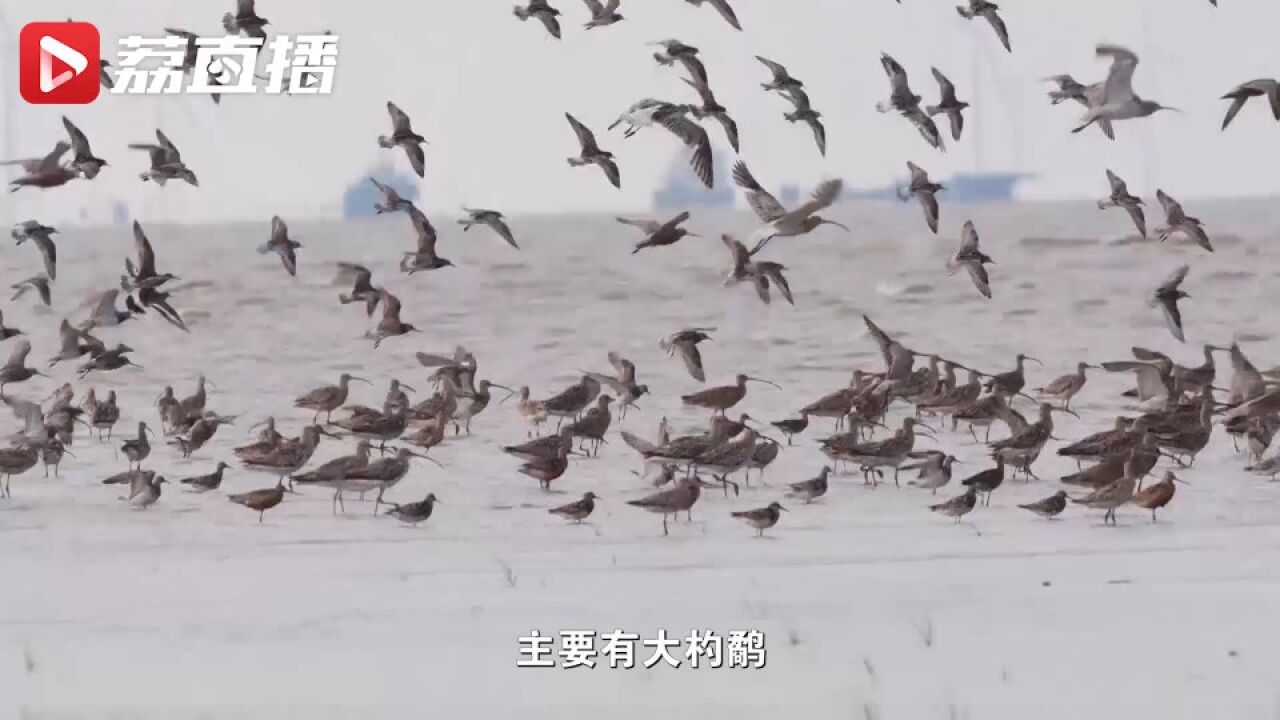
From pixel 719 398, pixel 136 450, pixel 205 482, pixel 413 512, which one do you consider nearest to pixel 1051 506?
pixel 413 512

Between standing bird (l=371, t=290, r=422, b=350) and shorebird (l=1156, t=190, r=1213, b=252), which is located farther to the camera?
standing bird (l=371, t=290, r=422, b=350)

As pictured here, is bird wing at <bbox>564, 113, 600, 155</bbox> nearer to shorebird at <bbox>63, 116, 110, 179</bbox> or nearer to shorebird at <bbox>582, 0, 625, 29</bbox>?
shorebird at <bbox>582, 0, 625, 29</bbox>

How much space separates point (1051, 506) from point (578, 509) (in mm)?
2541

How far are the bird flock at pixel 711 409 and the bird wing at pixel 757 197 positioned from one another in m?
0.02

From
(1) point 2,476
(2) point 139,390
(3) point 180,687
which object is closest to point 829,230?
(2) point 139,390

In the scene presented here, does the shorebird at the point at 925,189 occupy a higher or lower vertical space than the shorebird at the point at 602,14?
lower

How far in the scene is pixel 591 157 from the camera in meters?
15.4

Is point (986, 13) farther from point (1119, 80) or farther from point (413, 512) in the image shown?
point (413, 512)

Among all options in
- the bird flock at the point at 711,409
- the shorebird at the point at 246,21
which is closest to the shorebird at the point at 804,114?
the bird flock at the point at 711,409

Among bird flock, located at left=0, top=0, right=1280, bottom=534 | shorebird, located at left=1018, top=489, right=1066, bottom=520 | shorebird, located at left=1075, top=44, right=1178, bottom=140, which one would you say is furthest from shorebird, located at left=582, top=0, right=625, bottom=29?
shorebird, located at left=1018, top=489, right=1066, bottom=520

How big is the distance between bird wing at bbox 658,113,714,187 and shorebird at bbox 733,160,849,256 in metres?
0.49

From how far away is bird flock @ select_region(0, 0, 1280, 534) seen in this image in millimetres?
12930

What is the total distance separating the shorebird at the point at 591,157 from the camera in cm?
1510

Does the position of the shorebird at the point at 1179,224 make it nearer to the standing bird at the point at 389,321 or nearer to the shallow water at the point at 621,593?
the shallow water at the point at 621,593
